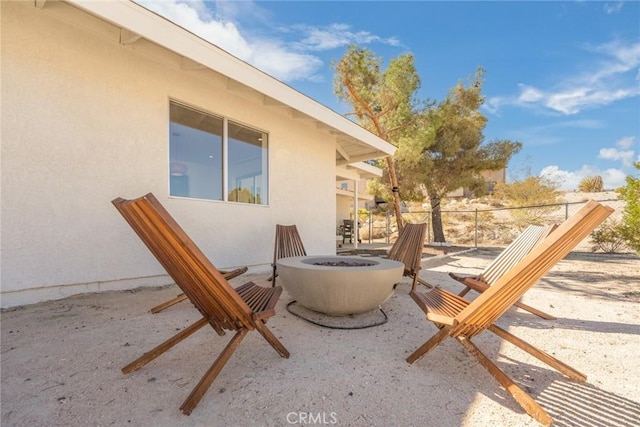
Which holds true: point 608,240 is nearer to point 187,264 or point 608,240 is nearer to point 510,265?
point 510,265

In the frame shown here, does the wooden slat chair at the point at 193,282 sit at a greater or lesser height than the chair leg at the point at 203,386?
greater

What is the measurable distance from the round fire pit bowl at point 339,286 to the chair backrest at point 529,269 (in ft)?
3.31

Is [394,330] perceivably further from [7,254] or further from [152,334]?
[7,254]

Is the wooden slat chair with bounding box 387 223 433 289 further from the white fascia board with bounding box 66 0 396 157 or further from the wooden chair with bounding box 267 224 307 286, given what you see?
the white fascia board with bounding box 66 0 396 157

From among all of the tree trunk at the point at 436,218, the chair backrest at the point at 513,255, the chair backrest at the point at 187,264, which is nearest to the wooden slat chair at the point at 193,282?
the chair backrest at the point at 187,264

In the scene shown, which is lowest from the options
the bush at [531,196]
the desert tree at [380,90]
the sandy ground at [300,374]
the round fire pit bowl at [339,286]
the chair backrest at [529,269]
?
the sandy ground at [300,374]

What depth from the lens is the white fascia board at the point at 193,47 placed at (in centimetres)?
284

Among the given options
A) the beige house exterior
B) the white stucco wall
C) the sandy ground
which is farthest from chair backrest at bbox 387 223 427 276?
the white stucco wall

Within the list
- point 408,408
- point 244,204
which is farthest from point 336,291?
point 244,204

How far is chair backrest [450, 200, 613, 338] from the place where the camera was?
5.08 feet

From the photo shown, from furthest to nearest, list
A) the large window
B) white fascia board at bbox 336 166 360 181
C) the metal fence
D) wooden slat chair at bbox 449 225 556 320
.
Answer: the metal fence, white fascia board at bbox 336 166 360 181, the large window, wooden slat chair at bbox 449 225 556 320

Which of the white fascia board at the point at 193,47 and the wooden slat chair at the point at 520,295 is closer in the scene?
the wooden slat chair at the point at 520,295

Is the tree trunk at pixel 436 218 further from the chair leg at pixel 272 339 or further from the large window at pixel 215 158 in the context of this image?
the chair leg at pixel 272 339

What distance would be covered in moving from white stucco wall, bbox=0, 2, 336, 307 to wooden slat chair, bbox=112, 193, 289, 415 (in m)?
2.17
